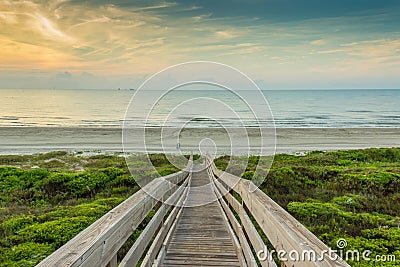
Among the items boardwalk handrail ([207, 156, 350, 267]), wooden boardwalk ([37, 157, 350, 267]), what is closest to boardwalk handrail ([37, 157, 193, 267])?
wooden boardwalk ([37, 157, 350, 267])

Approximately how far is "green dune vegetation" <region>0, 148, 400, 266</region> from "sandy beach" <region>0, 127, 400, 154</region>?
21.6 m

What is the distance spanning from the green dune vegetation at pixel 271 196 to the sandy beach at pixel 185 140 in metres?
21.6

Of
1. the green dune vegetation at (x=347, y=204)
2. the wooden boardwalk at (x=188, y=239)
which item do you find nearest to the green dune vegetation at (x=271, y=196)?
the green dune vegetation at (x=347, y=204)

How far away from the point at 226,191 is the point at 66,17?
30.0 meters

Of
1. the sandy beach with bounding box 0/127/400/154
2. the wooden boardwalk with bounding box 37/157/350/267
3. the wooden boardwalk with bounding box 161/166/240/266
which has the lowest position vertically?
the sandy beach with bounding box 0/127/400/154

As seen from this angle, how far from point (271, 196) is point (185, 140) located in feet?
124

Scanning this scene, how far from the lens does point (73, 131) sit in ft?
180

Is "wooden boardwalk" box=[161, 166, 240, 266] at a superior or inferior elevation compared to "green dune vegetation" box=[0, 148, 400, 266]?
superior

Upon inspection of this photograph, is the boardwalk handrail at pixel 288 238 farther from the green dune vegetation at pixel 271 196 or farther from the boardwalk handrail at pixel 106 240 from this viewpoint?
the green dune vegetation at pixel 271 196

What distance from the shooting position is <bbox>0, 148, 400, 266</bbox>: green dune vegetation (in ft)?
23.6

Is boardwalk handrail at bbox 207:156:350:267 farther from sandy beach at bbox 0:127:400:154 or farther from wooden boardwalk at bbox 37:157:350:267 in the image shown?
sandy beach at bbox 0:127:400:154

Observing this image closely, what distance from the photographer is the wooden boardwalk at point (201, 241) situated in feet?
17.3

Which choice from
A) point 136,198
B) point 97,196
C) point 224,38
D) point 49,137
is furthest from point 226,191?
point 49,137

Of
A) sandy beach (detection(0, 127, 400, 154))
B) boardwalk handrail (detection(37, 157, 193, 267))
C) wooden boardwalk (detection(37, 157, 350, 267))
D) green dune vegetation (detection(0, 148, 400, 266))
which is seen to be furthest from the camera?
sandy beach (detection(0, 127, 400, 154))
